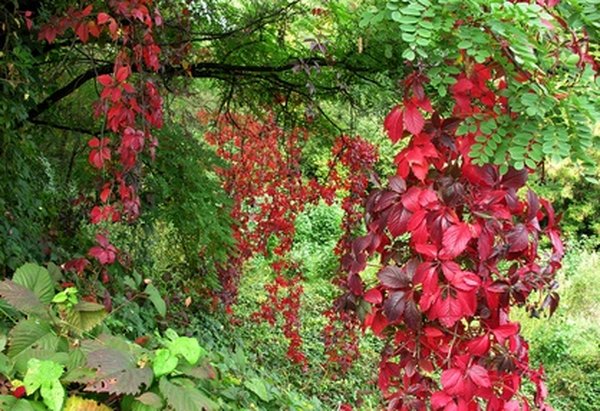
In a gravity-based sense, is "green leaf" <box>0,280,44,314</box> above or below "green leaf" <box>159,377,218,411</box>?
above

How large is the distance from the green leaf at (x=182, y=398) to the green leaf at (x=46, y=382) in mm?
227

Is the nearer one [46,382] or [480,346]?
[46,382]

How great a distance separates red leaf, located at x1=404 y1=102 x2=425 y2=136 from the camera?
171cm

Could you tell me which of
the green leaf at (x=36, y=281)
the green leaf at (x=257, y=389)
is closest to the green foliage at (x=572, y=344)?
the green leaf at (x=257, y=389)

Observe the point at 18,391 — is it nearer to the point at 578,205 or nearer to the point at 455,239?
the point at 455,239

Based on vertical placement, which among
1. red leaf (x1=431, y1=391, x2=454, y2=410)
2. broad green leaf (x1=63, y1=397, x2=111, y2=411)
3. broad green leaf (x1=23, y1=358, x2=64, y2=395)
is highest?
broad green leaf (x1=23, y1=358, x2=64, y2=395)

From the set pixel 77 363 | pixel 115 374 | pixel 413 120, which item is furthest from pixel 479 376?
pixel 77 363

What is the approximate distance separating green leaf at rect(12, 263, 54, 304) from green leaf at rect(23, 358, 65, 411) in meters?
0.33

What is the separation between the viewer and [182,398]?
151 cm

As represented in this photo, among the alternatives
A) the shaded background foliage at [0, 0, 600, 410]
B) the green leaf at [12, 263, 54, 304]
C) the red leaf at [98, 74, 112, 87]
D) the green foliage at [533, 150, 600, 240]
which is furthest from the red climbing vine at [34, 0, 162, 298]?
the green foliage at [533, 150, 600, 240]

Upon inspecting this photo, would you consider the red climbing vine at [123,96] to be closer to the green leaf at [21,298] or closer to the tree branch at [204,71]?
the green leaf at [21,298]

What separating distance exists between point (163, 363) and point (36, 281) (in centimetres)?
48

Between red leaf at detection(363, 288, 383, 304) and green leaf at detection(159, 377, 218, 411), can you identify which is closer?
green leaf at detection(159, 377, 218, 411)

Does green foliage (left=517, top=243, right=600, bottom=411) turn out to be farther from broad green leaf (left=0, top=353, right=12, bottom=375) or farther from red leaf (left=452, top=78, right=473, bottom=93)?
broad green leaf (left=0, top=353, right=12, bottom=375)
